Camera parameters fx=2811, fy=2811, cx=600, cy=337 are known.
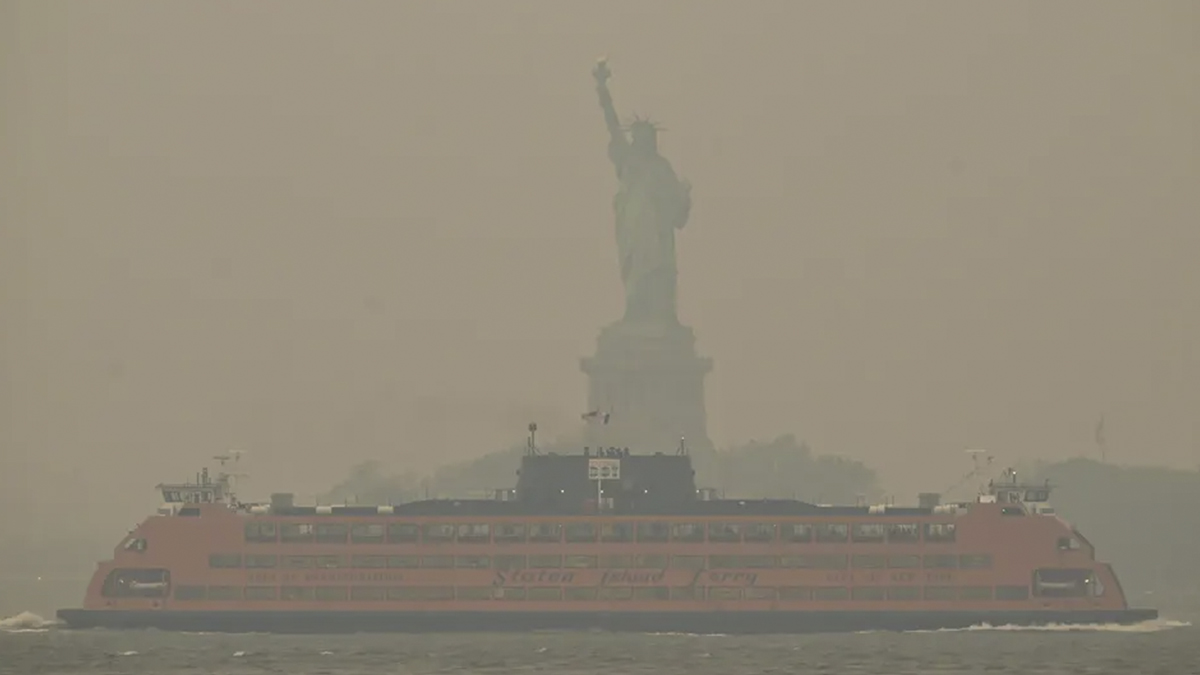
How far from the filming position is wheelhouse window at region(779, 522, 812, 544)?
114m

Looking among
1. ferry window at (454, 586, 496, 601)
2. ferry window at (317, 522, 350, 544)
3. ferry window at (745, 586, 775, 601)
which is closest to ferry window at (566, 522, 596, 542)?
ferry window at (454, 586, 496, 601)

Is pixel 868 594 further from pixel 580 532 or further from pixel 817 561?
pixel 580 532

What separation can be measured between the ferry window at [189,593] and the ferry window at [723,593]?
20795 millimetres

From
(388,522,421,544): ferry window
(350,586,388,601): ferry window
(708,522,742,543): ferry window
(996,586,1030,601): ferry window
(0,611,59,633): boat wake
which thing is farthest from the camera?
(0,611,59,633): boat wake

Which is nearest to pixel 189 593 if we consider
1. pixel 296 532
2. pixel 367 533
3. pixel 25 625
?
pixel 296 532

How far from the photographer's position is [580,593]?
11444 cm

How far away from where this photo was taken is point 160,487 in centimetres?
11625

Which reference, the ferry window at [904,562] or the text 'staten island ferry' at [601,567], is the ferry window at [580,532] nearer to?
the text 'staten island ferry' at [601,567]

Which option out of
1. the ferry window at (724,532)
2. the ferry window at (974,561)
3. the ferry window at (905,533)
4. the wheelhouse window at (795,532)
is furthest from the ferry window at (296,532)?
the ferry window at (974,561)

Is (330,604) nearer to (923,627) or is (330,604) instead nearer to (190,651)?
(190,651)

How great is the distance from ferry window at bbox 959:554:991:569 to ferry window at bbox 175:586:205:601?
30971 mm

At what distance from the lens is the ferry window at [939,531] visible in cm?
11400

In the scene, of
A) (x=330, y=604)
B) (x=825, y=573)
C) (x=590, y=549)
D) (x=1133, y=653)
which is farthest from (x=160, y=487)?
(x=1133, y=653)

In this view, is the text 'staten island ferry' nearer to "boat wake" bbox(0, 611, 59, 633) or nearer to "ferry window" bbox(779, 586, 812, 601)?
"ferry window" bbox(779, 586, 812, 601)
